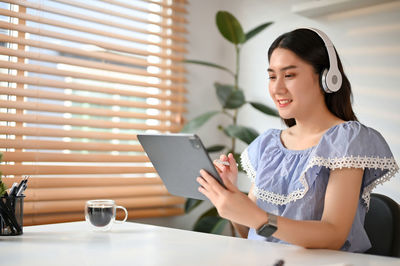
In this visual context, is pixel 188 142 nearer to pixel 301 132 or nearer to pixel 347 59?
pixel 301 132

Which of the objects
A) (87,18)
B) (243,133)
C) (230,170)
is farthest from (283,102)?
(87,18)

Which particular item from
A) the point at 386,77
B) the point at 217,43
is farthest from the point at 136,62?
the point at 386,77

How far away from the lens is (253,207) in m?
1.14

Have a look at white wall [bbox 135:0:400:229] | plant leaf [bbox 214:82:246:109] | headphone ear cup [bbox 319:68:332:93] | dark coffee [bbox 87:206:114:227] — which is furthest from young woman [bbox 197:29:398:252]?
plant leaf [bbox 214:82:246:109]

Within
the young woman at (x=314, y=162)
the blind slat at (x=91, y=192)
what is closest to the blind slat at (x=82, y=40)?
the blind slat at (x=91, y=192)

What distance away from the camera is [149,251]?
112cm

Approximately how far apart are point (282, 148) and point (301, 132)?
0.27 feet

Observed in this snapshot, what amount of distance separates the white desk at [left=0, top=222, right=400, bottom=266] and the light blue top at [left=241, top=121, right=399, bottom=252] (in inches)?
9.7

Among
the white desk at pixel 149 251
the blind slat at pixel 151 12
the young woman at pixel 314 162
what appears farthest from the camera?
the blind slat at pixel 151 12

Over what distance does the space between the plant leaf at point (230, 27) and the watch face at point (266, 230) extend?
1722 mm

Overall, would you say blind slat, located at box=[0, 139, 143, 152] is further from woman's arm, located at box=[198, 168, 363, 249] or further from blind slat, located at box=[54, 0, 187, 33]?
woman's arm, located at box=[198, 168, 363, 249]

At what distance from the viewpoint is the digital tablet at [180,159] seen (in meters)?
1.13

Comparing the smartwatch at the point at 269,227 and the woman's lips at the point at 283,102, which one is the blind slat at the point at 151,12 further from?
the smartwatch at the point at 269,227

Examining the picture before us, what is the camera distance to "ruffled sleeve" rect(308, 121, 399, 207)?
1334 millimetres
